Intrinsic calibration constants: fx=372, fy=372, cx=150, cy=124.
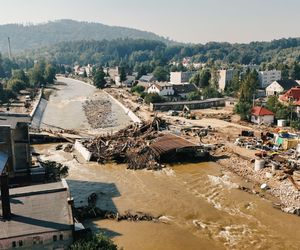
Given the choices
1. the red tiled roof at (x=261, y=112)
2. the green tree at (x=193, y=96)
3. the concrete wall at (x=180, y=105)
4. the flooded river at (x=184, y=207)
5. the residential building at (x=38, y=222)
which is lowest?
the flooded river at (x=184, y=207)

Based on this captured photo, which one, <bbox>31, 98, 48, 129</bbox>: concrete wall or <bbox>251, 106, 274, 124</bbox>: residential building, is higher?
<bbox>251, 106, 274, 124</bbox>: residential building

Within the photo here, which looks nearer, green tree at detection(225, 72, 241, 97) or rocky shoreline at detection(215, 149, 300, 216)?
rocky shoreline at detection(215, 149, 300, 216)

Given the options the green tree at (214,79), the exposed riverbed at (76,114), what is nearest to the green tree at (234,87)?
the green tree at (214,79)

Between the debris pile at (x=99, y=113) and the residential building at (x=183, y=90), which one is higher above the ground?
the residential building at (x=183, y=90)

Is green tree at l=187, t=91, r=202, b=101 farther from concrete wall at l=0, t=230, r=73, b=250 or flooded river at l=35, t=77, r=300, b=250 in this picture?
concrete wall at l=0, t=230, r=73, b=250

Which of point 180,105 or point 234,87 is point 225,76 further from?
point 180,105

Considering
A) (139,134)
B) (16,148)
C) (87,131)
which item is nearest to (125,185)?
(16,148)

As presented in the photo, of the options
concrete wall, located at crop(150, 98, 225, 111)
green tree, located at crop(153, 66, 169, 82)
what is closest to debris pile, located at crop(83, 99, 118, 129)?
concrete wall, located at crop(150, 98, 225, 111)

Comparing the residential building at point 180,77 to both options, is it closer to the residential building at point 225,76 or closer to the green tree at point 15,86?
the residential building at point 225,76
